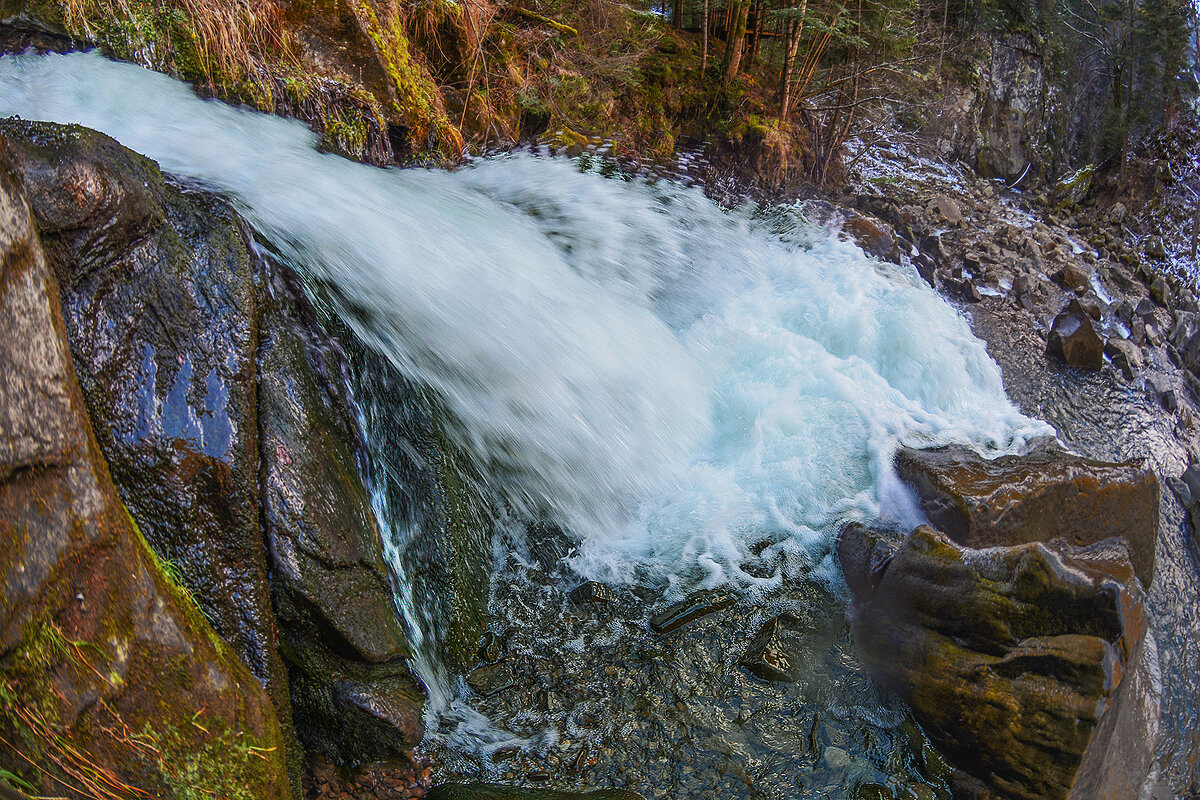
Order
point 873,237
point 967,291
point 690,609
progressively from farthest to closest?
1. point 873,237
2. point 967,291
3. point 690,609

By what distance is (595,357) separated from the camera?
4.76 m

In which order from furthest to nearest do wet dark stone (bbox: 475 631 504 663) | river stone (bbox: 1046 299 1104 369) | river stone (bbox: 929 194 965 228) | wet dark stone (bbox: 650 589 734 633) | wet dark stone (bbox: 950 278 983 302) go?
river stone (bbox: 929 194 965 228)
wet dark stone (bbox: 950 278 983 302)
river stone (bbox: 1046 299 1104 369)
wet dark stone (bbox: 650 589 734 633)
wet dark stone (bbox: 475 631 504 663)

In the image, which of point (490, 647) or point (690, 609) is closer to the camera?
point (490, 647)

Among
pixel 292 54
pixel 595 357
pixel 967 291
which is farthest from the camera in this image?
pixel 967 291

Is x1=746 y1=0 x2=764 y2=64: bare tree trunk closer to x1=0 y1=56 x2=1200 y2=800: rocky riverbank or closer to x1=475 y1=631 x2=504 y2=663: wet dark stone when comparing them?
x1=0 y1=56 x2=1200 y2=800: rocky riverbank

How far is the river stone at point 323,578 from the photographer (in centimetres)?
267

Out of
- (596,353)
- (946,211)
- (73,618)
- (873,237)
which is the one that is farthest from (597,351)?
(946,211)

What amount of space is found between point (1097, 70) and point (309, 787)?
22.5 metres

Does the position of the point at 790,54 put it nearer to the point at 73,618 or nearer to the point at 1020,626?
the point at 1020,626

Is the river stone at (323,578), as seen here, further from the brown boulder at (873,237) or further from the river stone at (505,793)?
the brown boulder at (873,237)

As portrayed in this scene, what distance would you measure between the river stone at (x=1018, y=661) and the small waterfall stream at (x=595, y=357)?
1.86 ft

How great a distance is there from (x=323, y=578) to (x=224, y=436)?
2.23 feet

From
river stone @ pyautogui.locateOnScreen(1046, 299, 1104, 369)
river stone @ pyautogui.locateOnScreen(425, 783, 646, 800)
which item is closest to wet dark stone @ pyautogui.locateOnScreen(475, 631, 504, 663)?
river stone @ pyautogui.locateOnScreen(425, 783, 646, 800)

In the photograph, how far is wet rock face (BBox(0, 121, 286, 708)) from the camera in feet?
7.88
